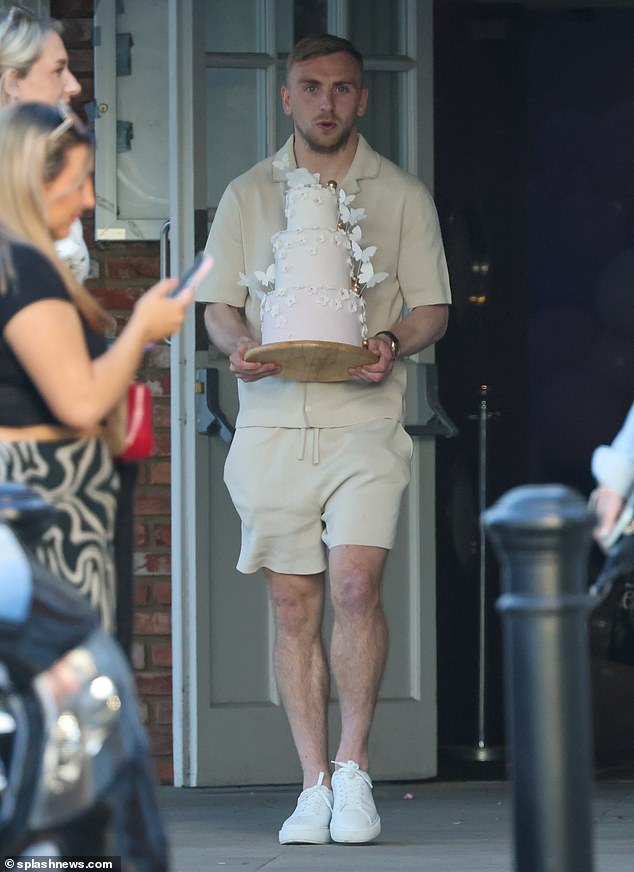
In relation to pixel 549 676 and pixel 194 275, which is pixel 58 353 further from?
pixel 549 676

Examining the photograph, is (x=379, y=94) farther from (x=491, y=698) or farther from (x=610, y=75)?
(x=610, y=75)

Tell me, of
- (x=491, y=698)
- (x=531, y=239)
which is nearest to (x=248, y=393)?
(x=491, y=698)

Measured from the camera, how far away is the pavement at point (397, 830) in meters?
4.32

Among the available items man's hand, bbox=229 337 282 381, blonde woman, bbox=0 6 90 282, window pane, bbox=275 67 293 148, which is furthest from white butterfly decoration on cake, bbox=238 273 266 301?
blonde woman, bbox=0 6 90 282

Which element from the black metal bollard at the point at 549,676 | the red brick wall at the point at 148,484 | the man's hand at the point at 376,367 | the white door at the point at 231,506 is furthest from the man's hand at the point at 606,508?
the red brick wall at the point at 148,484

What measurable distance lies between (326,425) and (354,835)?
3.48 ft

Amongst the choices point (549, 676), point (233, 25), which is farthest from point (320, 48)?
point (549, 676)

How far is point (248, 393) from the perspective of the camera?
4977 millimetres

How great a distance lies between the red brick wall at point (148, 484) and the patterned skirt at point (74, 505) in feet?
9.33

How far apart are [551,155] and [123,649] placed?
586cm

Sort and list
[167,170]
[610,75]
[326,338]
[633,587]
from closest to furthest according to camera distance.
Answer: [326,338]
[167,170]
[633,587]
[610,75]

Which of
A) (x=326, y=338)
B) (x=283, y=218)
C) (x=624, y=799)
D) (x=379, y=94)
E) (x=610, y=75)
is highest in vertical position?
(x=610, y=75)

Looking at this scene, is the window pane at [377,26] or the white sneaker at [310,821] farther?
the window pane at [377,26]

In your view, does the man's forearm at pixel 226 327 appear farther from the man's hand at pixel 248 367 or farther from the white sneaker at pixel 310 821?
the white sneaker at pixel 310 821
